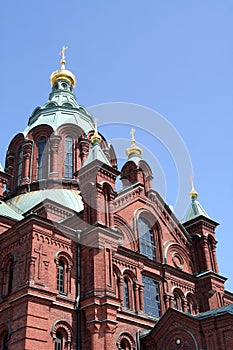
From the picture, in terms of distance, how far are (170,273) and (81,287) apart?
243 inches

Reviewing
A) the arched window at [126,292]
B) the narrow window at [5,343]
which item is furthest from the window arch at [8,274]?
the arched window at [126,292]

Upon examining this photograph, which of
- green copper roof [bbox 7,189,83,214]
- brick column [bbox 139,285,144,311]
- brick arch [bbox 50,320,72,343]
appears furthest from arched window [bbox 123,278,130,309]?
green copper roof [bbox 7,189,83,214]

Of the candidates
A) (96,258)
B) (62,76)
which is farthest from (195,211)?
(62,76)

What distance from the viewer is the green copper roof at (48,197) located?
2542cm

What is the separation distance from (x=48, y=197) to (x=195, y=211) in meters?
8.88

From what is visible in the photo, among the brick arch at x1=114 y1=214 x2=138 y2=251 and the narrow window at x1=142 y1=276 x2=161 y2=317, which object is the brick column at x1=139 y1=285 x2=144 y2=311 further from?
the brick arch at x1=114 y1=214 x2=138 y2=251

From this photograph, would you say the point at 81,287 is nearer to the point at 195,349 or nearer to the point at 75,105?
the point at 195,349

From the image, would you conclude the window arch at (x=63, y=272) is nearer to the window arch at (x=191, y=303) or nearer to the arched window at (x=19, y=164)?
the window arch at (x=191, y=303)

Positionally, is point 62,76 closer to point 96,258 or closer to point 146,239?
point 146,239

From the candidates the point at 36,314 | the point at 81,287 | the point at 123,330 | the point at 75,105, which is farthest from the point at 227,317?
the point at 75,105

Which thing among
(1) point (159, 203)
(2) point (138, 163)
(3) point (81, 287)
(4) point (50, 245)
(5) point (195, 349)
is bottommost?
(5) point (195, 349)

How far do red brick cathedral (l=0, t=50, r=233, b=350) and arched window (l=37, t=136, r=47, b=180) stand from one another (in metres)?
0.07

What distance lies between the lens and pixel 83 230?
848 inches

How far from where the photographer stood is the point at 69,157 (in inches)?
1208
